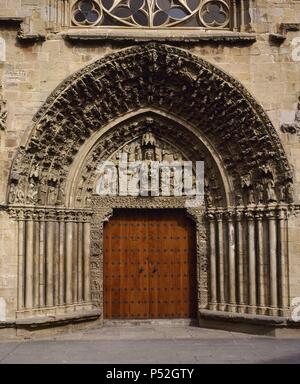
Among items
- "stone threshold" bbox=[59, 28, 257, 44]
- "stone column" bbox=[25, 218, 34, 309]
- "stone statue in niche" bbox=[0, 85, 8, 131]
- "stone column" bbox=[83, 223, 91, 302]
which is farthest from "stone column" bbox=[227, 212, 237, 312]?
"stone statue in niche" bbox=[0, 85, 8, 131]

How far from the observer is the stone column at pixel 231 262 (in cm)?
1106

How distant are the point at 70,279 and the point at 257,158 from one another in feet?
14.3

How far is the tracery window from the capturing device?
1124cm

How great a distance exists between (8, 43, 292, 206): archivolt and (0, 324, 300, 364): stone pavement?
263 centimetres

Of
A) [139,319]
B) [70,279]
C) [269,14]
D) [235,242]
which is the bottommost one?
[139,319]

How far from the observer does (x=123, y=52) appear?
1075 centimetres

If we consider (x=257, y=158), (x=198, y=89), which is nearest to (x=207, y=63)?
(x=198, y=89)

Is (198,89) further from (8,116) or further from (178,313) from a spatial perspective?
(178,313)

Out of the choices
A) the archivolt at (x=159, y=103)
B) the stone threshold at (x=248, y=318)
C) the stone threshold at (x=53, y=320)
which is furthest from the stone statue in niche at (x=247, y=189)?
the stone threshold at (x=53, y=320)

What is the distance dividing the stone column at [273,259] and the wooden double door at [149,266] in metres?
1.77

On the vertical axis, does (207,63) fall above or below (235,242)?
above

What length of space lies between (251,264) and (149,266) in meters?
2.18

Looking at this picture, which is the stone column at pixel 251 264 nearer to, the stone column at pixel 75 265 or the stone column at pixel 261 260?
the stone column at pixel 261 260

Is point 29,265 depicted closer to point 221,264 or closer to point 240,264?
point 221,264
